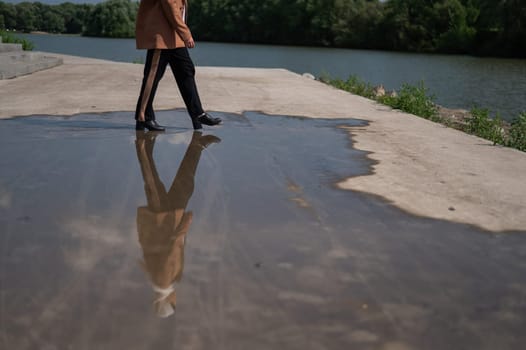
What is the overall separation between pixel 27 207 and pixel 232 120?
4037 mm

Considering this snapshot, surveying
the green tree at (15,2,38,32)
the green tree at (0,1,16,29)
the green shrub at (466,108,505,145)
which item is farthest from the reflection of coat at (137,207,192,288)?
the green tree at (15,2,38,32)

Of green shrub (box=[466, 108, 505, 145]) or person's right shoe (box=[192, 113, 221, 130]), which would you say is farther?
green shrub (box=[466, 108, 505, 145])

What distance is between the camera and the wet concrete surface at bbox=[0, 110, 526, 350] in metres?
2.29

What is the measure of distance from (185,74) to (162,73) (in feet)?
0.75

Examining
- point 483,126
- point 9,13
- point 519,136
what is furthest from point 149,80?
point 9,13

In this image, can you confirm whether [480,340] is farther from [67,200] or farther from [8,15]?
[8,15]

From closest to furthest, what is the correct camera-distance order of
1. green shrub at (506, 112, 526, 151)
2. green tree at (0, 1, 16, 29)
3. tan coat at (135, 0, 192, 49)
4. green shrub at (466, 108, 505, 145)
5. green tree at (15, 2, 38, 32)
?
1. tan coat at (135, 0, 192, 49)
2. green shrub at (506, 112, 526, 151)
3. green shrub at (466, 108, 505, 145)
4. green tree at (0, 1, 16, 29)
5. green tree at (15, 2, 38, 32)

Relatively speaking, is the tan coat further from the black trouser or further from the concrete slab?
the concrete slab

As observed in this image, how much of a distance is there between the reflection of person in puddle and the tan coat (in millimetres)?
1401

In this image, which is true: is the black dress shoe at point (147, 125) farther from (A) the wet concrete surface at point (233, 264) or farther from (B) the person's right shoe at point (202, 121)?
(A) the wet concrete surface at point (233, 264)

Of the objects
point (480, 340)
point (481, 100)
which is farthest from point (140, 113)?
point (481, 100)

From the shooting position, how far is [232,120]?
7.53m

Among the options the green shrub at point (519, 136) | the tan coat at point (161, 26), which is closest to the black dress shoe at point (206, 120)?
the tan coat at point (161, 26)

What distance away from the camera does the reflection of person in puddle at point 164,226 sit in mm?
2668
